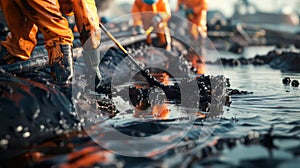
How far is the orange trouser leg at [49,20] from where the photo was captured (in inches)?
128

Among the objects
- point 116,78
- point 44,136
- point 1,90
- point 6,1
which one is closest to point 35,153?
point 44,136

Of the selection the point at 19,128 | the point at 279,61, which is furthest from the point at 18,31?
the point at 279,61

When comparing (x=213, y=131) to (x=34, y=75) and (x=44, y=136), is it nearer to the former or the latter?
(x=44, y=136)

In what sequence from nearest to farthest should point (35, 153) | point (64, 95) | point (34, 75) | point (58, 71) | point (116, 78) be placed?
point (35, 153) < point (64, 95) < point (58, 71) < point (34, 75) < point (116, 78)

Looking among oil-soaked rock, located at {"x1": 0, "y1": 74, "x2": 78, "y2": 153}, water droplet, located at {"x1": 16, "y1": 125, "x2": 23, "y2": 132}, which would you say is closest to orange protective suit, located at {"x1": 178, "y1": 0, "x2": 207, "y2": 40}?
oil-soaked rock, located at {"x1": 0, "y1": 74, "x2": 78, "y2": 153}

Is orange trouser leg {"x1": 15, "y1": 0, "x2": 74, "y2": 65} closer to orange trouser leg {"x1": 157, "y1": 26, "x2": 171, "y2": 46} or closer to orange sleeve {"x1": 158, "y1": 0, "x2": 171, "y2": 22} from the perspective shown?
orange trouser leg {"x1": 157, "y1": 26, "x2": 171, "y2": 46}

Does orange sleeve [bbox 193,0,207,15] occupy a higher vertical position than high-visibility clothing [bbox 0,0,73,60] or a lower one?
higher

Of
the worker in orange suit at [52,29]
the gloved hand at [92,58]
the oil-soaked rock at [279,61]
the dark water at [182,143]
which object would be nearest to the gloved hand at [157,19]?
the oil-soaked rock at [279,61]

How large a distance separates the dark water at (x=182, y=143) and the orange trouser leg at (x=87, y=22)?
92 cm

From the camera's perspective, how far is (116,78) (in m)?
5.20

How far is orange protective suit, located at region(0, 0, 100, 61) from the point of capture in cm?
330

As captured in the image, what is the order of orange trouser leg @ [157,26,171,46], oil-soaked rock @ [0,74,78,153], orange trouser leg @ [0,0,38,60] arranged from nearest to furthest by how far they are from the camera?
oil-soaked rock @ [0,74,78,153] → orange trouser leg @ [0,0,38,60] → orange trouser leg @ [157,26,171,46]

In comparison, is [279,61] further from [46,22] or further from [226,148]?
[226,148]

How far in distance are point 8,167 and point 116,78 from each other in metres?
3.15
